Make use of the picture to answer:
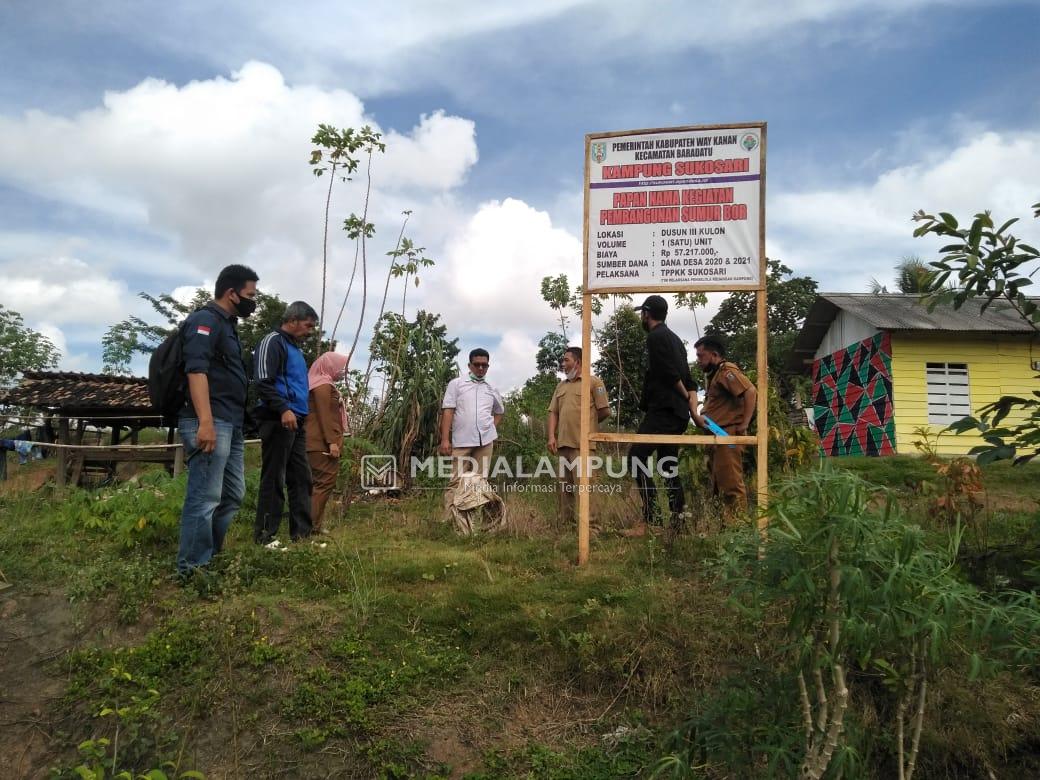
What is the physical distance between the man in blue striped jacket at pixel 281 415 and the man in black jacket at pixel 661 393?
99.8 inches

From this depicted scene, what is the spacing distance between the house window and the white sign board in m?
12.2

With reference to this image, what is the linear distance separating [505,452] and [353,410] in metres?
1.97

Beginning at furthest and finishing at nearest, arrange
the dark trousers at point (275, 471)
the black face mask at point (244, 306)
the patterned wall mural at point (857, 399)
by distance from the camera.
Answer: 1. the patterned wall mural at point (857, 399)
2. the dark trousers at point (275, 471)
3. the black face mask at point (244, 306)

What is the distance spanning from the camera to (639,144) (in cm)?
498

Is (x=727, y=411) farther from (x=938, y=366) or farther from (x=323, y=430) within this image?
(x=938, y=366)

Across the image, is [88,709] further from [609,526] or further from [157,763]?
[609,526]

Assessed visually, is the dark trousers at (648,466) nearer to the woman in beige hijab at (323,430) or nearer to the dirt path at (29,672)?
the woman in beige hijab at (323,430)

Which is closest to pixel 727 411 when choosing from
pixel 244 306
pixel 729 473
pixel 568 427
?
pixel 729 473

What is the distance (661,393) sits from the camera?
5.75 meters

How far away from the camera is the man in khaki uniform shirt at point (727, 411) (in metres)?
5.66

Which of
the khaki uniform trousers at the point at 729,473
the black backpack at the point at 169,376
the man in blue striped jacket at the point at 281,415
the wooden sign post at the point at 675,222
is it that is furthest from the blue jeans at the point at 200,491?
the khaki uniform trousers at the point at 729,473

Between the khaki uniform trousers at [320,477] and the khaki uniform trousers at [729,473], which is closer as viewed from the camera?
the khaki uniform trousers at [729,473]

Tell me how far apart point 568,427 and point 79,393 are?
14302 millimetres

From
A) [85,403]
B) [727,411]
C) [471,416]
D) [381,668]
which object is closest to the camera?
[381,668]
